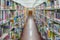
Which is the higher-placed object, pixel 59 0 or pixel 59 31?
pixel 59 0

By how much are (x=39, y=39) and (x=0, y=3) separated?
12.3 feet

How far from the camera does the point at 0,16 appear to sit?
2658 mm

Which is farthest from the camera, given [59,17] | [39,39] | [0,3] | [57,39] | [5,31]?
[39,39]

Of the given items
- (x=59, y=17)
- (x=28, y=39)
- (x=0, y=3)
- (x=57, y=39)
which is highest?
(x=0, y=3)

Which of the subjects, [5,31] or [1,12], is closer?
[1,12]

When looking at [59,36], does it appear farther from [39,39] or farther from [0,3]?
[39,39]

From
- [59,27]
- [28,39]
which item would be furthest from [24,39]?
[59,27]

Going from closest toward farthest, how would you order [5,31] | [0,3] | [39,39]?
[0,3]
[5,31]
[39,39]

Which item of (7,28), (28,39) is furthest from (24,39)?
(7,28)

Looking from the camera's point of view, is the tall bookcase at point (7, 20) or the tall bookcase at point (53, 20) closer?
the tall bookcase at point (7, 20)

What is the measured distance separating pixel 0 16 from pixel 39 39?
3.62 meters

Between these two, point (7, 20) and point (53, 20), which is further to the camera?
point (53, 20)

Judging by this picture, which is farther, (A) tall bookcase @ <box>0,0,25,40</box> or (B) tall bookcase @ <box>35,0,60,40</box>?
(B) tall bookcase @ <box>35,0,60,40</box>

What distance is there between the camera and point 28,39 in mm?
6027
